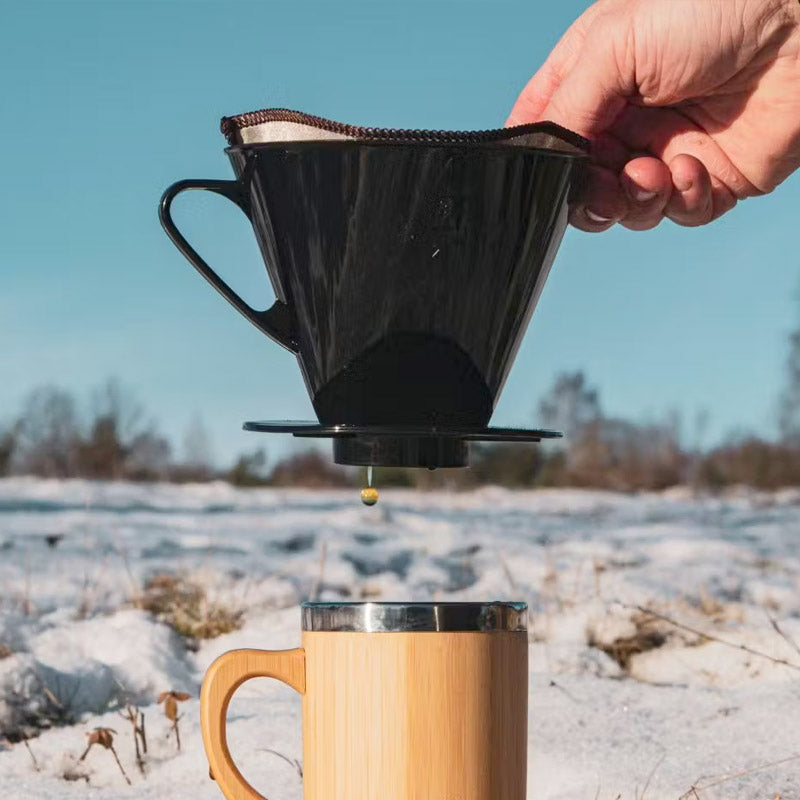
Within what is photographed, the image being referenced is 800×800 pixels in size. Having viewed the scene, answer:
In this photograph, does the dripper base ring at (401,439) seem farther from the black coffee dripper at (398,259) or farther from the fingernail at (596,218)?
the fingernail at (596,218)

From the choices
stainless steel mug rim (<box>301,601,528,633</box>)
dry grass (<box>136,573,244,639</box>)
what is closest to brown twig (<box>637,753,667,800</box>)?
stainless steel mug rim (<box>301,601,528,633</box>)

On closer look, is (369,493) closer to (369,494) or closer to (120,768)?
(369,494)

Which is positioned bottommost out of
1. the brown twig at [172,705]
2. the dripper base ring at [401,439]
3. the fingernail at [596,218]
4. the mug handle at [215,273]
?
the brown twig at [172,705]

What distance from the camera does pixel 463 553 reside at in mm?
4086

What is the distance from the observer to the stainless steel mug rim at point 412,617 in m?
1.49

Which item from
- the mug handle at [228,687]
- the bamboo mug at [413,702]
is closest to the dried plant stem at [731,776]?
the bamboo mug at [413,702]

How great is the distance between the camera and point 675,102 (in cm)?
200

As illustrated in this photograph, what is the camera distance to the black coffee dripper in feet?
4.70

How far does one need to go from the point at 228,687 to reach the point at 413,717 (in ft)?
0.87

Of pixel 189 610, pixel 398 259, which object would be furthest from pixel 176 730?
pixel 398 259

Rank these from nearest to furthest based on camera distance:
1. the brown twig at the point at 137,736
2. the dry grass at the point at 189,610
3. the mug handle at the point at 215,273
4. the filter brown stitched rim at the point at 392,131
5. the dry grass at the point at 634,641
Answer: the filter brown stitched rim at the point at 392,131
the mug handle at the point at 215,273
the brown twig at the point at 137,736
the dry grass at the point at 634,641
the dry grass at the point at 189,610

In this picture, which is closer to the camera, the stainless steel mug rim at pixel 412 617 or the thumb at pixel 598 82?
the stainless steel mug rim at pixel 412 617

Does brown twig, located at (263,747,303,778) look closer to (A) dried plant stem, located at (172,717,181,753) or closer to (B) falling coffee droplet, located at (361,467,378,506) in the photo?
(A) dried plant stem, located at (172,717,181,753)

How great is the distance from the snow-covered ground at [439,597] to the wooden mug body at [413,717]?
0.36 meters
